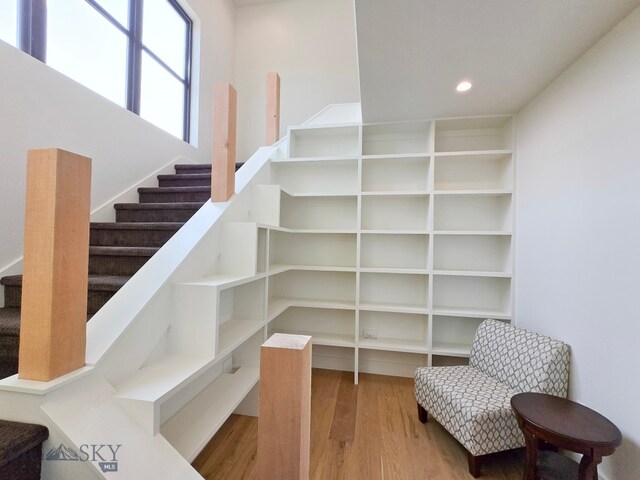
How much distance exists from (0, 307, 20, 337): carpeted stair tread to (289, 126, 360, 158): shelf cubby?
2247mm

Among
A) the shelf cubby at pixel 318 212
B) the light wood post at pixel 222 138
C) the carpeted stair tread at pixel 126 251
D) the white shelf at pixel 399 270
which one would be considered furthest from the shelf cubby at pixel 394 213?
the carpeted stair tread at pixel 126 251

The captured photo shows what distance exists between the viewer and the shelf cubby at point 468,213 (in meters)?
2.64

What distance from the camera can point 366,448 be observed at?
1.77 meters

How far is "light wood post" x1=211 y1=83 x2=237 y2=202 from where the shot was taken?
1.72m

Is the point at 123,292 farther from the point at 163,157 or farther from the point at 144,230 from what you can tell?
the point at 163,157

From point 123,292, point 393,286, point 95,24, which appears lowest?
point 393,286

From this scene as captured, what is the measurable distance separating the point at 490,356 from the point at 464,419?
0.62m

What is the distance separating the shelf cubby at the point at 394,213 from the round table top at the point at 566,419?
159 cm

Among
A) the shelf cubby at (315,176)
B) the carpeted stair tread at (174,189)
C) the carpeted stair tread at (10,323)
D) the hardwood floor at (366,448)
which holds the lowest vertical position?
the hardwood floor at (366,448)

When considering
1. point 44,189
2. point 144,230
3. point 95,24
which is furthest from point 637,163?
Answer: point 95,24

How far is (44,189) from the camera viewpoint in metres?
0.83

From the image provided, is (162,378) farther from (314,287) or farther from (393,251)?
(393,251)

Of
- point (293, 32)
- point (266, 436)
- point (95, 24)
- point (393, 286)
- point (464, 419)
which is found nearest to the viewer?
point (266, 436)

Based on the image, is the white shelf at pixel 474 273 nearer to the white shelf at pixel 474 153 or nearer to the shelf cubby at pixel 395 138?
the white shelf at pixel 474 153
